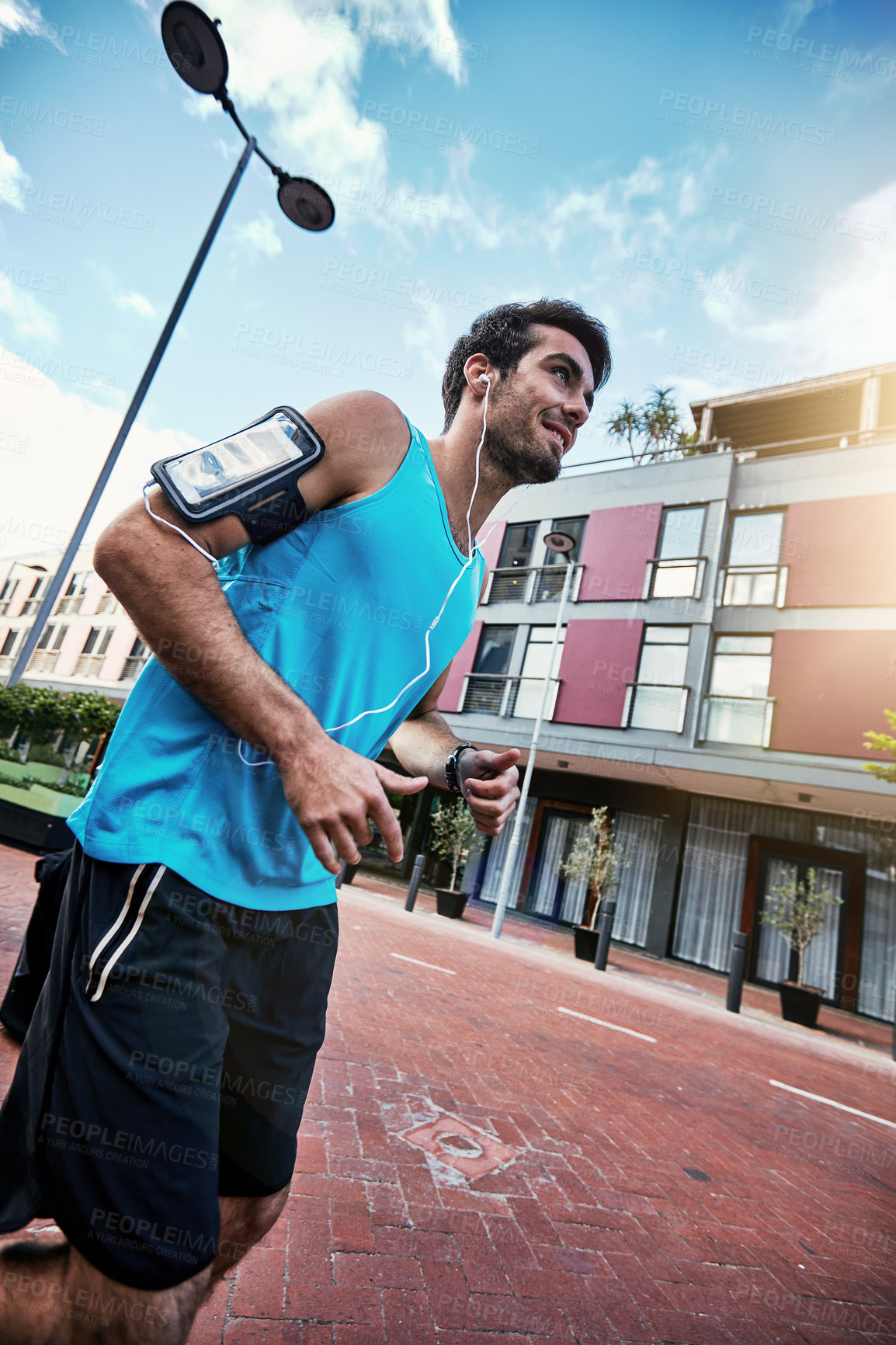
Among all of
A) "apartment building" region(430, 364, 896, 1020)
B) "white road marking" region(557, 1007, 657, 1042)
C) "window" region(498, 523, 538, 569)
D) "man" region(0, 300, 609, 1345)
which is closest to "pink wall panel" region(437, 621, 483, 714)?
"apartment building" region(430, 364, 896, 1020)

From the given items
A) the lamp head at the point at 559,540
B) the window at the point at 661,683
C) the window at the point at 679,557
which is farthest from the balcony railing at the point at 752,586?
the lamp head at the point at 559,540

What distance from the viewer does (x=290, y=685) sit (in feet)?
3.68

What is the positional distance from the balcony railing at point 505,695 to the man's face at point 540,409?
1515 cm

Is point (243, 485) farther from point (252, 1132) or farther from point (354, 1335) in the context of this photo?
Result: point (354, 1335)

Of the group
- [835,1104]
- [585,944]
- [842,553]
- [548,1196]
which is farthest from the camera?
[842,553]

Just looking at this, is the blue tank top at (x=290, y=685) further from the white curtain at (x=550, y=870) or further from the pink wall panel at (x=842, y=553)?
the white curtain at (x=550, y=870)

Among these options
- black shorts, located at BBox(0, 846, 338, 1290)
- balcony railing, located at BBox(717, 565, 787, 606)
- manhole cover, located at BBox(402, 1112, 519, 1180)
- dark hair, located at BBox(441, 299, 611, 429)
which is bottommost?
manhole cover, located at BBox(402, 1112, 519, 1180)

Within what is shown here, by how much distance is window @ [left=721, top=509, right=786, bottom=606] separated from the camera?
14938 mm

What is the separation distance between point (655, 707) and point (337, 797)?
15.2 meters

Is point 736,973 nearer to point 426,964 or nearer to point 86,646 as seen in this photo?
point 426,964

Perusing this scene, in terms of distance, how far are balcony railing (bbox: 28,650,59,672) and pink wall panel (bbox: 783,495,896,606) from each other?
3439 cm

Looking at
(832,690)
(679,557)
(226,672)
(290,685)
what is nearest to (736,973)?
(832,690)

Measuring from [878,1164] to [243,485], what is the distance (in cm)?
601

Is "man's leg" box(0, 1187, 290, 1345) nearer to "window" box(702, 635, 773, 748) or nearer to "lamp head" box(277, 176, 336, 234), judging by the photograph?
"lamp head" box(277, 176, 336, 234)
